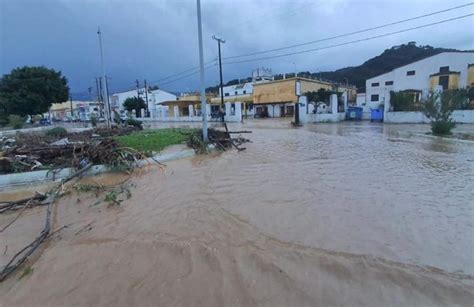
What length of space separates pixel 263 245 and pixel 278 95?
46.1 m

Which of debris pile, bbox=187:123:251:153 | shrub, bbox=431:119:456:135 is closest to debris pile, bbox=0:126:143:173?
debris pile, bbox=187:123:251:153

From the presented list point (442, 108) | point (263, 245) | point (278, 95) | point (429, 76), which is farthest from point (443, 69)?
point (263, 245)

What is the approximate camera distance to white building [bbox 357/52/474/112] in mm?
36312

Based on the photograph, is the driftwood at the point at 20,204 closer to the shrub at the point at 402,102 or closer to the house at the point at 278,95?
the shrub at the point at 402,102

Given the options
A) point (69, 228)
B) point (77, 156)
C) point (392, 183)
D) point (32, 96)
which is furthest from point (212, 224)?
point (32, 96)

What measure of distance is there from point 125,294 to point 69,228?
97.1 inches

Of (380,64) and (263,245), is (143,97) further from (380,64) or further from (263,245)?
(263,245)

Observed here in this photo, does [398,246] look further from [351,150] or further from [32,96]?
[32,96]

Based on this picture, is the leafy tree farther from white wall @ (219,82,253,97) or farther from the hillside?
the hillside

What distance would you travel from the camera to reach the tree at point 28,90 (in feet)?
111

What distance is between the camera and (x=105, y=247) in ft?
12.6

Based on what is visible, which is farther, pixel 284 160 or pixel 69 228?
pixel 284 160

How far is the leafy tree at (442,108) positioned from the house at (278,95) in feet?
96.8

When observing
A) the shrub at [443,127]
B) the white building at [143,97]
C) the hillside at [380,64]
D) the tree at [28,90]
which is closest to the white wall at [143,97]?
the white building at [143,97]
